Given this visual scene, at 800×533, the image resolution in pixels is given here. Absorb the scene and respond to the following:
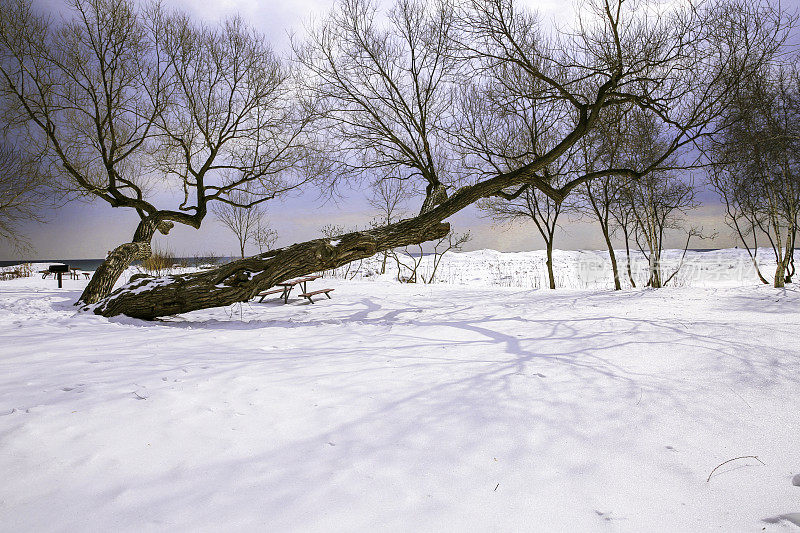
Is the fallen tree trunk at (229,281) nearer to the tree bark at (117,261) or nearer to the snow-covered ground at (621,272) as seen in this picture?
the tree bark at (117,261)

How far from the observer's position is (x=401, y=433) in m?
2.18

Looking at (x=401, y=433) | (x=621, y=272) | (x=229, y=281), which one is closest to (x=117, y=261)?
(x=229, y=281)

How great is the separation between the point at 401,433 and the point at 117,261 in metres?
8.73

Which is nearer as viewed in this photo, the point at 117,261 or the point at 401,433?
the point at 401,433

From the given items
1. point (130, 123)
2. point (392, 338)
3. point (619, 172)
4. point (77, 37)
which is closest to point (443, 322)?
point (392, 338)

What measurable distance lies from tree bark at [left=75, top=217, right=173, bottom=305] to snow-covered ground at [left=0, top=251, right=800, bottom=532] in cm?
422

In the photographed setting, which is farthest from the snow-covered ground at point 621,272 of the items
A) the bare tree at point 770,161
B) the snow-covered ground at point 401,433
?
the snow-covered ground at point 401,433

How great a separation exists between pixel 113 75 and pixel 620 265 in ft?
48.8

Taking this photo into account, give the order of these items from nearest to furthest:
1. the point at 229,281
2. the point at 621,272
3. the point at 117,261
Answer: the point at 229,281
the point at 117,261
the point at 621,272

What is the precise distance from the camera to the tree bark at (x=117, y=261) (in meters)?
7.95

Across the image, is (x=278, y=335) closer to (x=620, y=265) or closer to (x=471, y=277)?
(x=620, y=265)

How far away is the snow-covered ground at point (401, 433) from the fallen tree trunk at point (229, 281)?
210cm

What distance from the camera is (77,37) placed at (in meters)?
8.64

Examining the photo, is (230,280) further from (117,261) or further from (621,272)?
(621,272)
